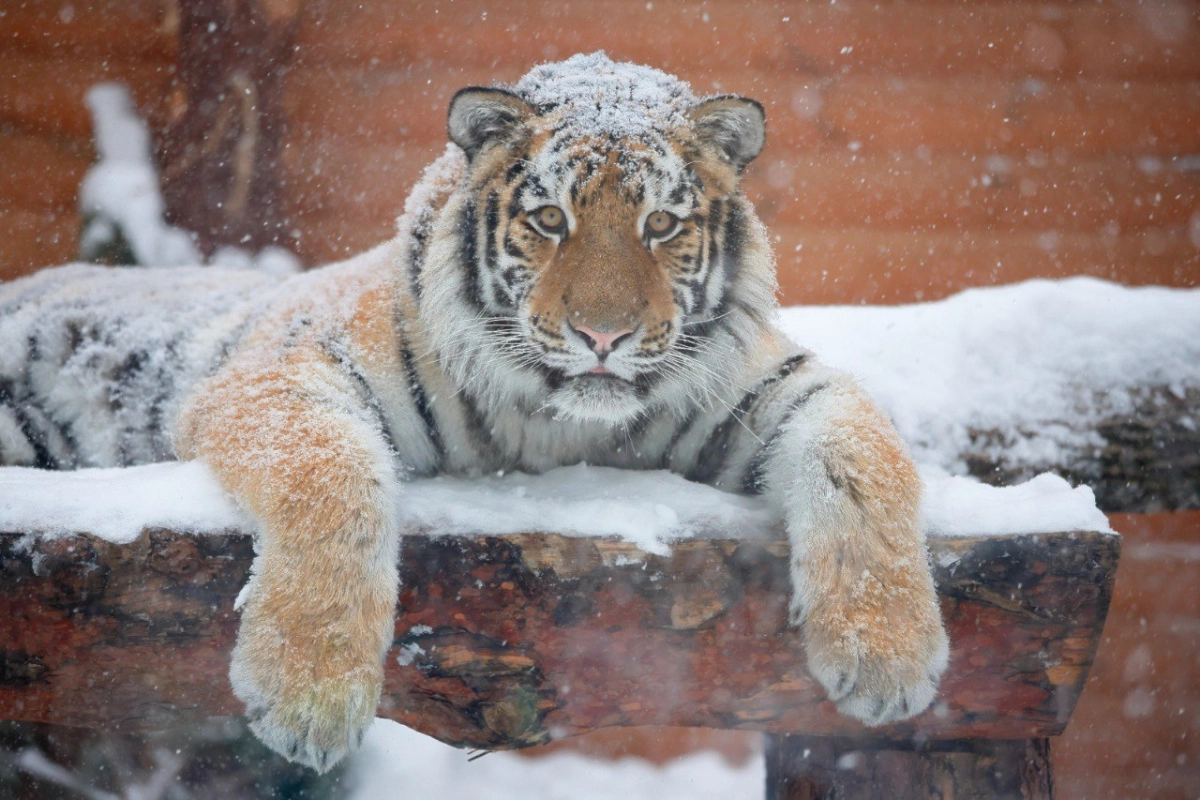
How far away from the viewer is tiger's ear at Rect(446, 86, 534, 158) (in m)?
1.83

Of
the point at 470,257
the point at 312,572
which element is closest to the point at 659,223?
the point at 470,257

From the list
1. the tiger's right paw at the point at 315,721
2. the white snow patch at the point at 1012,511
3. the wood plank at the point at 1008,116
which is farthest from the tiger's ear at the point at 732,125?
the wood plank at the point at 1008,116

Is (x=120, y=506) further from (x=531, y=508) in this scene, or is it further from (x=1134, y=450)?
(x=1134, y=450)

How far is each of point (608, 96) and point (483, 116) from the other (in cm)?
25

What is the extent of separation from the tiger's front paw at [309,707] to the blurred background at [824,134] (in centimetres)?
303

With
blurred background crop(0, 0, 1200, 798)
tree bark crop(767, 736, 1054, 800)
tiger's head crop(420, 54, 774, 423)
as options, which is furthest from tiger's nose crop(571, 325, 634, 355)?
blurred background crop(0, 0, 1200, 798)

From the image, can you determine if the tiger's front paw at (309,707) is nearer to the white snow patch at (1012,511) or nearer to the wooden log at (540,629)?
the wooden log at (540,629)

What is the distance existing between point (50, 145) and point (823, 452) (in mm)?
3911

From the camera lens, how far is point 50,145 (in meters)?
4.13

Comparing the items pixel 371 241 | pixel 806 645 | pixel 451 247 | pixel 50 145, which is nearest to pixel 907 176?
pixel 371 241

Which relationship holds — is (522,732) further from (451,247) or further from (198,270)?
(198,270)

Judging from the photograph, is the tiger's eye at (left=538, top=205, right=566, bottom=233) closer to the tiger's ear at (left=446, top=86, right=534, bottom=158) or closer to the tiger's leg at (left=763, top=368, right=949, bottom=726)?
the tiger's ear at (left=446, top=86, right=534, bottom=158)

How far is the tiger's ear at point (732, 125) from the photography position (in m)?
1.89

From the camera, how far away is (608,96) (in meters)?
1.90
